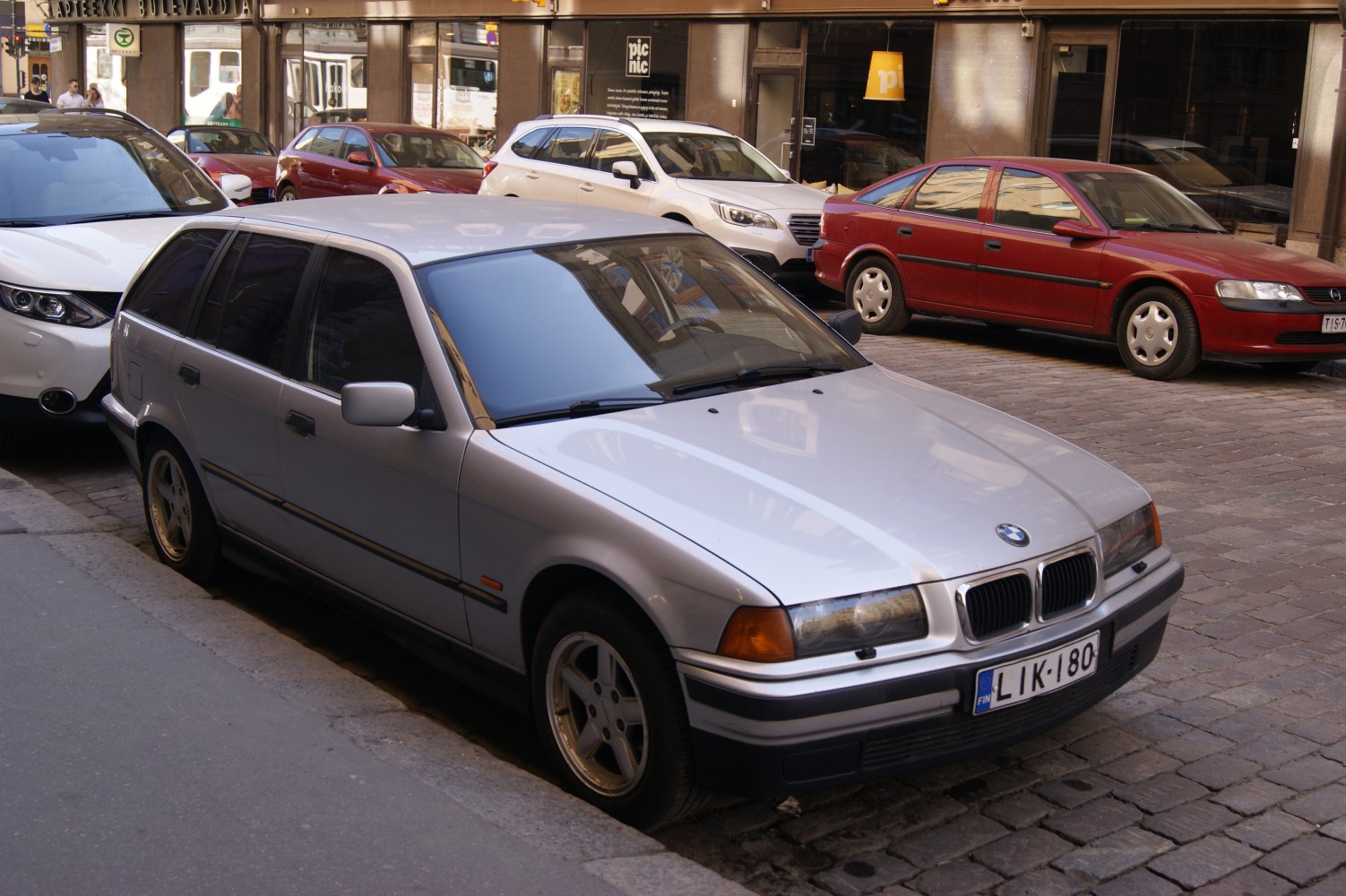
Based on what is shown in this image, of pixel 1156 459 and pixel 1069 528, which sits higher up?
pixel 1069 528

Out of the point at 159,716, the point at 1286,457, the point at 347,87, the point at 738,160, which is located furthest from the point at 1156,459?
the point at 347,87

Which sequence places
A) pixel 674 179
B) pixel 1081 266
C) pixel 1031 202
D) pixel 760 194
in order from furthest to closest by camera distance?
pixel 674 179 < pixel 760 194 < pixel 1031 202 < pixel 1081 266

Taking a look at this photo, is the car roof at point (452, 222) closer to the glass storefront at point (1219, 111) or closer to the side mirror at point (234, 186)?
the side mirror at point (234, 186)

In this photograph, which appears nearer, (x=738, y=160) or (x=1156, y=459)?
(x=1156, y=459)

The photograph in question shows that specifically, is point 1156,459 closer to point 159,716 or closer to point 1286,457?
point 1286,457

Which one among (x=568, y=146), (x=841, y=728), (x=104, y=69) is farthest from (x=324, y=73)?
(x=841, y=728)

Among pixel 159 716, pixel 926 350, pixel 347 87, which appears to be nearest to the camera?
pixel 159 716

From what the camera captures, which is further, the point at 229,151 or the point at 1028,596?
the point at 229,151

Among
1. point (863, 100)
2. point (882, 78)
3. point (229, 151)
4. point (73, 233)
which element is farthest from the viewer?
point (229, 151)

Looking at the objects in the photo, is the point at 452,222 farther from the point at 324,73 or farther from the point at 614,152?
the point at 324,73

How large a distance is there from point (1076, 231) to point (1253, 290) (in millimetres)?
1400

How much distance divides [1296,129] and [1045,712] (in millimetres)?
14103

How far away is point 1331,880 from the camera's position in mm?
3555

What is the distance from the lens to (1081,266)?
434 inches
